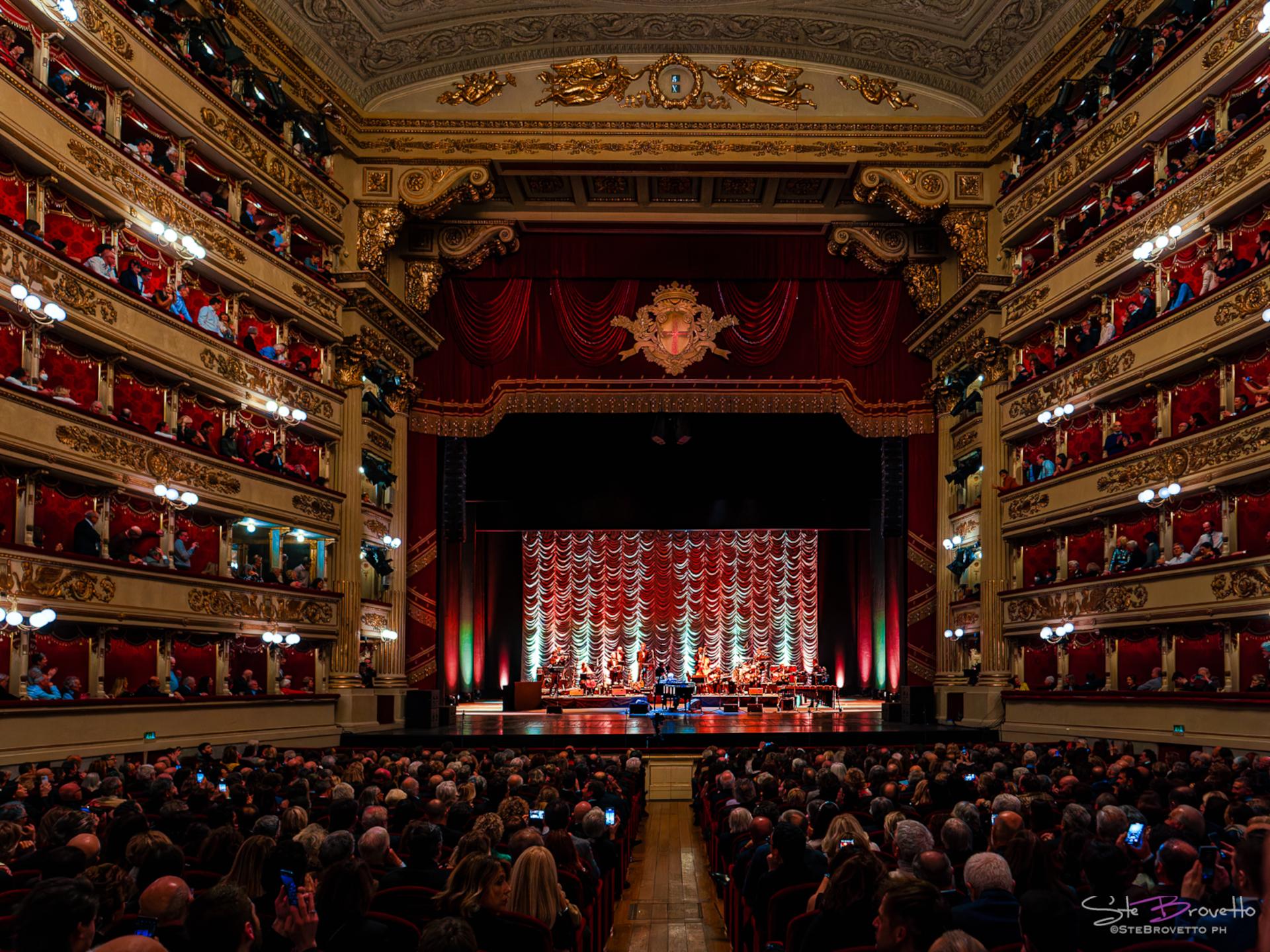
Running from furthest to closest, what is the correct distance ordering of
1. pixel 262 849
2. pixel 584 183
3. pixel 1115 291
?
pixel 584 183
pixel 1115 291
pixel 262 849

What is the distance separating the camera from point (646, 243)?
2517 centimetres

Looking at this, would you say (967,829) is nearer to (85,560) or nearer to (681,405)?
(85,560)

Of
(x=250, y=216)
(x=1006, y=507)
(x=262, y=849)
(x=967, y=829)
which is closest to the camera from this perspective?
(x=262, y=849)

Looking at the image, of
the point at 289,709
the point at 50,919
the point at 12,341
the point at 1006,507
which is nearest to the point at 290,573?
the point at 289,709

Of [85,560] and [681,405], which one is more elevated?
[681,405]

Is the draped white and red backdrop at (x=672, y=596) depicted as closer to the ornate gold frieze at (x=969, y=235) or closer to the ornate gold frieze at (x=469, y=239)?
the ornate gold frieze at (x=469, y=239)

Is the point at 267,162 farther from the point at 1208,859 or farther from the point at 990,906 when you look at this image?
the point at 1208,859

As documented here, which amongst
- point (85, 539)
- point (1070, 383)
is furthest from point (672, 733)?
point (85, 539)

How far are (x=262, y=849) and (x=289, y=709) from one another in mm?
14728

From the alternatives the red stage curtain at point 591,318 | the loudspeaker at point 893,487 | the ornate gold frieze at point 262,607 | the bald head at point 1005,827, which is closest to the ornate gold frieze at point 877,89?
the red stage curtain at point 591,318

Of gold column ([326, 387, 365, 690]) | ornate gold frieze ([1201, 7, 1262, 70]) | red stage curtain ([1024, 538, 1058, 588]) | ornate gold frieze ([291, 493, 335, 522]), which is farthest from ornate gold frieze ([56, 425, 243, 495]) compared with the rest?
ornate gold frieze ([1201, 7, 1262, 70])

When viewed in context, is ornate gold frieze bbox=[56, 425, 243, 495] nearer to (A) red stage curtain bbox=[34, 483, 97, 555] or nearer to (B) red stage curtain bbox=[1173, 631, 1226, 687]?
(A) red stage curtain bbox=[34, 483, 97, 555]

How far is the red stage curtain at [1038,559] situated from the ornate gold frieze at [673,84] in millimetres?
9852

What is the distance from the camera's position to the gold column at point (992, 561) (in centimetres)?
2091
